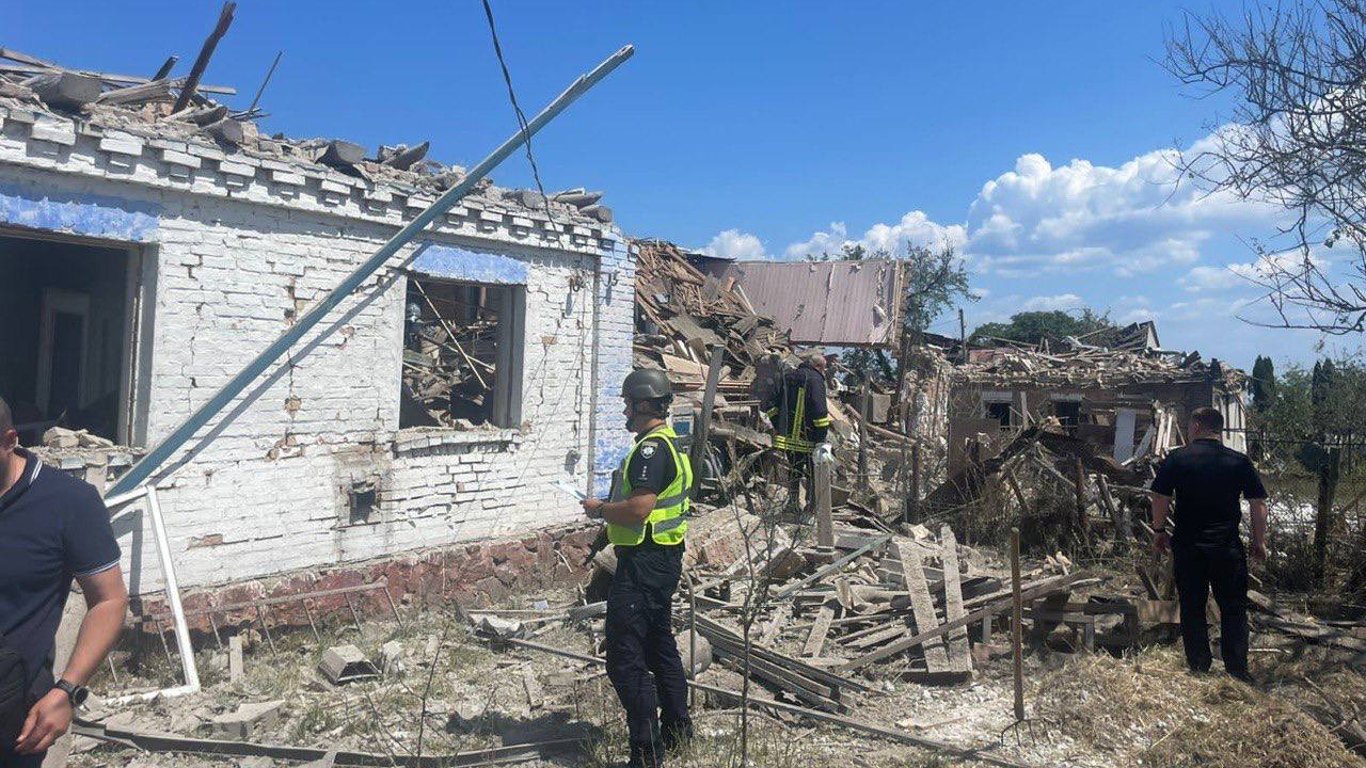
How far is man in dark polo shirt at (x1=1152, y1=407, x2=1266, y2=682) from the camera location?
6211mm

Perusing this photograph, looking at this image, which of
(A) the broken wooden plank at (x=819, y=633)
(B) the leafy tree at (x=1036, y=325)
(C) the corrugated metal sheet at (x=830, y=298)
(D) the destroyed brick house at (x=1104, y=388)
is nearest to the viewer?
(A) the broken wooden plank at (x=819, y=633)

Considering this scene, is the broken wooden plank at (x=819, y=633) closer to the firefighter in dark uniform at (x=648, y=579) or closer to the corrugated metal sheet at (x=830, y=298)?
the firefighter in dark uniform at (x=648, y=579)

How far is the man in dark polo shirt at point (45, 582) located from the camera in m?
2.69

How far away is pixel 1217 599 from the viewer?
6.34 m

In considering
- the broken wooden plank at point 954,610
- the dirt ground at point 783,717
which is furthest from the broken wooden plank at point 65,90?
the broken wooden plank at point 954,610

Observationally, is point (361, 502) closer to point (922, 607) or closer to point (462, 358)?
point (462, 358)

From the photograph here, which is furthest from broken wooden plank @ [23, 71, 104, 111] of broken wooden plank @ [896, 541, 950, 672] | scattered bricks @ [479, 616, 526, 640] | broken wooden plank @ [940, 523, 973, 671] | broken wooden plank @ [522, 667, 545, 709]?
broken wooden plank @ [940, 523, 973, 671]

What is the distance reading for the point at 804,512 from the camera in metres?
11.2

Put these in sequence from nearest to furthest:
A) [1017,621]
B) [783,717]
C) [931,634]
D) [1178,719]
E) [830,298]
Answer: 1. [1017,621]
2. [1178,719]
3. [783,717]
4. [931,634]
5. [830,298]

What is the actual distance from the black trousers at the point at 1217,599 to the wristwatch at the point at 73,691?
21.4 feet

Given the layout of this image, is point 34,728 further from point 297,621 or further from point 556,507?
point 556,507

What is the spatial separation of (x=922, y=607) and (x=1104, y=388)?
1719 centimetres

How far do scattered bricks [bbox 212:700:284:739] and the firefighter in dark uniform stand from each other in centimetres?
231

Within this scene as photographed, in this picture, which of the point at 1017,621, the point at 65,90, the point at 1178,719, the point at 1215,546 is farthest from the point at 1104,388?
the point at 65,90
